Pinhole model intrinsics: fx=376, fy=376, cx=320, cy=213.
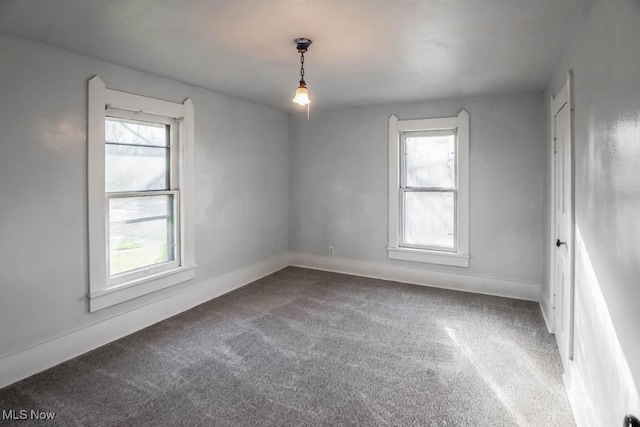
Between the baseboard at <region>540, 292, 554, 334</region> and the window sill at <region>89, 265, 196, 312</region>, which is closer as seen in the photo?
the window sill at <region>89, 265, 196, 312</region>

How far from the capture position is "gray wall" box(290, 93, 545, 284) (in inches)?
175

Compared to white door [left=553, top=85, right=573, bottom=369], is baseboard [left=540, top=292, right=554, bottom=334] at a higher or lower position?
lower

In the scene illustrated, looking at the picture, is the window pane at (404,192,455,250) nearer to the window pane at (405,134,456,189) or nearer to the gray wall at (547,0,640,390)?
the window pane at (405,134,456,189)

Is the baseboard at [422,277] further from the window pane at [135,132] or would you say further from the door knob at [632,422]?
the door knob at [632,422]

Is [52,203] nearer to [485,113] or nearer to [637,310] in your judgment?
[637,310]

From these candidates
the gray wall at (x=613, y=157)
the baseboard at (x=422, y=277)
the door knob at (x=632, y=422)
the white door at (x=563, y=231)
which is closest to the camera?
the door knob at (x=632, y=422)

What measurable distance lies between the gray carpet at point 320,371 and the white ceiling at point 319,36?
2.45 m

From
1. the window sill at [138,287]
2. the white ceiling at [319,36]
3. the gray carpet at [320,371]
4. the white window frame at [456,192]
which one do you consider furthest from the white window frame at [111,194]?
the white window frame at [456,192]

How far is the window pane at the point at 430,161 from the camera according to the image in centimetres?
491

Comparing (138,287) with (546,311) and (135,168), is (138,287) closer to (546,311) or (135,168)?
(135,168)

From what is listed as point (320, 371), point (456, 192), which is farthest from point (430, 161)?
point (320, 371)

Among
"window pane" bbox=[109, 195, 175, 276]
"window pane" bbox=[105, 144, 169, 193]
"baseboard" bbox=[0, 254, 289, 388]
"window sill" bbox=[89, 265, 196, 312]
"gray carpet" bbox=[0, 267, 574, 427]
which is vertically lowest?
"gray carpet" bbox=[0, 267, 574, 427]

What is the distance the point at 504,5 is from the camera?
86.2 inches

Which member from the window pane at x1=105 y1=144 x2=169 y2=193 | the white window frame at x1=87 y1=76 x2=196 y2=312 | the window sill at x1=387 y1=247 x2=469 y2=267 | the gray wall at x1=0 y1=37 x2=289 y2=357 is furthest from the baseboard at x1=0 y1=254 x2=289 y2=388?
the window sill at x1=387 y1=247 x2=469 y2=267
